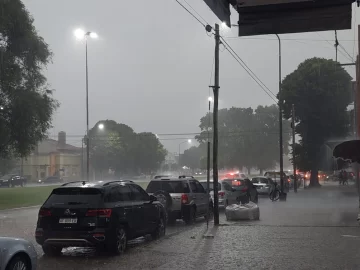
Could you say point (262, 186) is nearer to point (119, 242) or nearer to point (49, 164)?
point (119, 242)

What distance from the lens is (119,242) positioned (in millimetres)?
11398

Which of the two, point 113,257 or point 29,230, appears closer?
point 113,257

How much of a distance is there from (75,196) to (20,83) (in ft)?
88.5

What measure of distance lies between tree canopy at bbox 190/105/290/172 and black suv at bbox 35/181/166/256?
8046 cm

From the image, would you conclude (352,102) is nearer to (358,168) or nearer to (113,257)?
(358,168)

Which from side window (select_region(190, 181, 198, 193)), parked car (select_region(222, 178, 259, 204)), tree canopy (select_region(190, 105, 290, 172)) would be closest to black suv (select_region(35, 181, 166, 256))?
side window (select_region(190, 181, 198, 193))

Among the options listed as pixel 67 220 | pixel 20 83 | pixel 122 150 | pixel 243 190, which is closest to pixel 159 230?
pixel 67 220

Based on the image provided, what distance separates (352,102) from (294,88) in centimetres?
670

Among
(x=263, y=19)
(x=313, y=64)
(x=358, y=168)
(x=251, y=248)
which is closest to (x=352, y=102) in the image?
(x=313, y=64)

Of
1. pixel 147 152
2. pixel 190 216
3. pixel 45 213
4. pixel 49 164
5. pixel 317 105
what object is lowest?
pixel 190 216

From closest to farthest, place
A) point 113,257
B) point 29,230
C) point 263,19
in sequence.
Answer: point 263,19
point 113,257
point 29,230

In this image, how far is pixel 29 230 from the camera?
1712 cm

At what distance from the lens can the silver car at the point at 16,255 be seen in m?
7.61

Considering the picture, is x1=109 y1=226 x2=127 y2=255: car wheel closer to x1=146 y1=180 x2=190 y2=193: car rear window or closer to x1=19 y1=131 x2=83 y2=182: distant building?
x1=146 y1=180 x2=190 y2=193: car rear window
